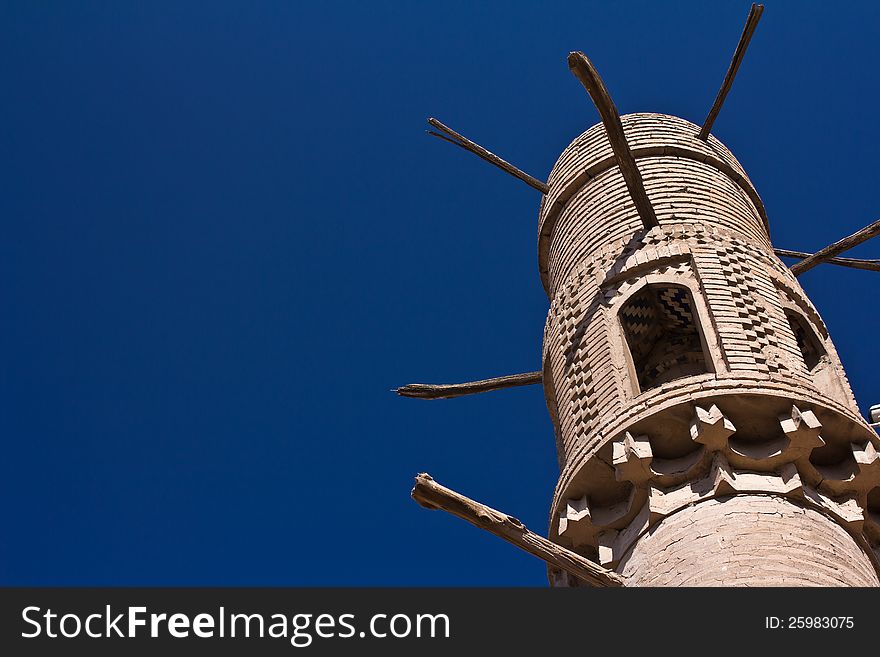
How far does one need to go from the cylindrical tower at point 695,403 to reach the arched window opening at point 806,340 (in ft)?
0.07

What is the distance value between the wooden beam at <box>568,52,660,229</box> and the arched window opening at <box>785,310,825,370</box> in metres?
1.57

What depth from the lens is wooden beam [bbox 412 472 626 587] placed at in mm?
8312

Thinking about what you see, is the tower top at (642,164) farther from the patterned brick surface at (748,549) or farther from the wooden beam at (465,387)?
the patterned brick surface at (748,549)

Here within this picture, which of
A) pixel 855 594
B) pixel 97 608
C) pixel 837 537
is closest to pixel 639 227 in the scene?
pixel 837 537

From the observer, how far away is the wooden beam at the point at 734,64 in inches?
481

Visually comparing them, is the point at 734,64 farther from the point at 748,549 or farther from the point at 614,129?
the point at 748,549

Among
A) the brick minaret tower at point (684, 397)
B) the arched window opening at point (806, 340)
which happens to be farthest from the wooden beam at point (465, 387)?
the arched window opening at point (806, 340)

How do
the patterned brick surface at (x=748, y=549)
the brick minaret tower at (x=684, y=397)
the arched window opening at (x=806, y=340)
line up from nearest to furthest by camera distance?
the patterned brick surface at (x=748, y=549) < the brick minaret tower at (x=684, y=397) < the arched window opening at (x=806, y=340)

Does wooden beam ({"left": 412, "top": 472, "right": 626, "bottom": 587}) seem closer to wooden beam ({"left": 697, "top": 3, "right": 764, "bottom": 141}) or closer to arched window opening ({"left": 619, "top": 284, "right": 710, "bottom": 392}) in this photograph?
arched window opening ({"left": 619, "top": 284, "right": 710, "bottom": 392})

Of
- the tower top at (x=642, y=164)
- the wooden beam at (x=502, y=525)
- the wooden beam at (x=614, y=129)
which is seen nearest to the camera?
the wooden beam at (x=502, y=525)

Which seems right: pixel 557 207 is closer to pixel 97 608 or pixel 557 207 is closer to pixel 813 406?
pixel 813 406

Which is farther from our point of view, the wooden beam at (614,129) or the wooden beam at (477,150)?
the wooden beam at (477,150)

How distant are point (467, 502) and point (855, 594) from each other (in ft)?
8.58

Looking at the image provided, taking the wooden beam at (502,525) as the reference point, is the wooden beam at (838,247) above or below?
above
